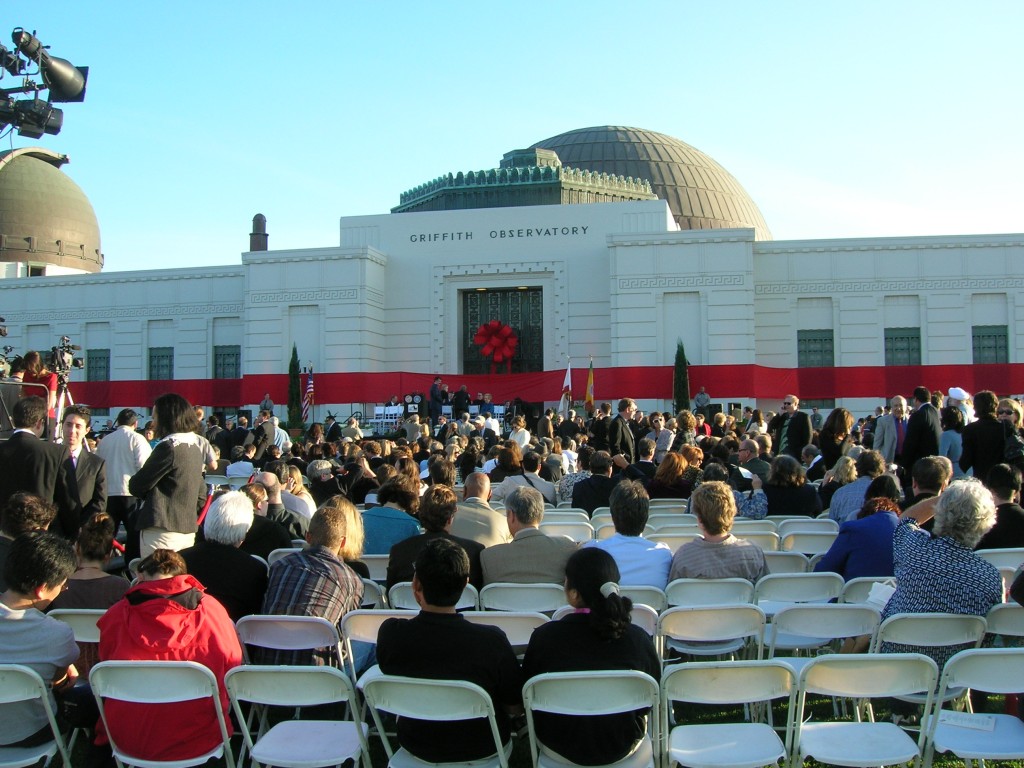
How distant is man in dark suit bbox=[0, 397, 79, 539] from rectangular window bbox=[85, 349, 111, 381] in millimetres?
26828

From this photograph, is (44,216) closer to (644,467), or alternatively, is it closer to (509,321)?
(509,321)

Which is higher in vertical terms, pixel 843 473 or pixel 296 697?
pixel 843 473

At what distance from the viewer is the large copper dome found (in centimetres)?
4131

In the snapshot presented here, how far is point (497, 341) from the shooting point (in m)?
28.7

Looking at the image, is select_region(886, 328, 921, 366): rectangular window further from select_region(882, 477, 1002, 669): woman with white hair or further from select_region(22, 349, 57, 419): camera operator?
select_region(882, 477, 1002, 669): woman with white hair

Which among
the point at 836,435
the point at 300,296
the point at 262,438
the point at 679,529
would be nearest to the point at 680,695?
the point at 679,529

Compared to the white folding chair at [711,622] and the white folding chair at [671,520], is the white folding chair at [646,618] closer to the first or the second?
the white folding chair at [711,622]

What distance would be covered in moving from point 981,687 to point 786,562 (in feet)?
8.15

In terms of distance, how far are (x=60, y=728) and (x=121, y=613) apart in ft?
2.30

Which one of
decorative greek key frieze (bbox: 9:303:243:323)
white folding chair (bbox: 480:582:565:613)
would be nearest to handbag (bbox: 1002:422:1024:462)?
white folding chair (bbox: 480:582:565:613)

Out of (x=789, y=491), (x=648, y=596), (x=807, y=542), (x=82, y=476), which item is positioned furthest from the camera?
(x=789, y=491)

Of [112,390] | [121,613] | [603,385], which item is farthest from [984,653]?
[112,390]

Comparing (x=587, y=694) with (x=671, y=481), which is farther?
(x=671, y=481)

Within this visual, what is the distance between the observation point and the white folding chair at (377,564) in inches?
264
